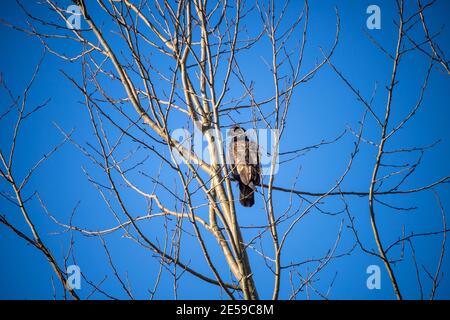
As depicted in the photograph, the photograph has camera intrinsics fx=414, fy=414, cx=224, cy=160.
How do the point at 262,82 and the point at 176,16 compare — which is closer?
the point at 176,16

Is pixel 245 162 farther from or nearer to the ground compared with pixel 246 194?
farther from the ground

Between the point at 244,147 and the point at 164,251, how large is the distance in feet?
9.12

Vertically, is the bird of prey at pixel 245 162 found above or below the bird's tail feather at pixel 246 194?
above

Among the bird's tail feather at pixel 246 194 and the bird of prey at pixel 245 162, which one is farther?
the bird's tail feather at pixel 246 194

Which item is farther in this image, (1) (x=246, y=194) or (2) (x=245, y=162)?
(1) (x=246, y=194)

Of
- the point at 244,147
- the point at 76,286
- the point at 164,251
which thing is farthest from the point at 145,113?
the point at 244,147

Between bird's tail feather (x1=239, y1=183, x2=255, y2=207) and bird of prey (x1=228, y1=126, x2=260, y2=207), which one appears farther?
bird's tail feather (x1=239, y1=183, x2=255, y2=207)

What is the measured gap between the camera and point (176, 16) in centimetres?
255

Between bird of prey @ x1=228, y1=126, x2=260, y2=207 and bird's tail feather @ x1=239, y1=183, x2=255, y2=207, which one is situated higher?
bird of prey @ x1=228, y1=126, x2=260, y2=207
